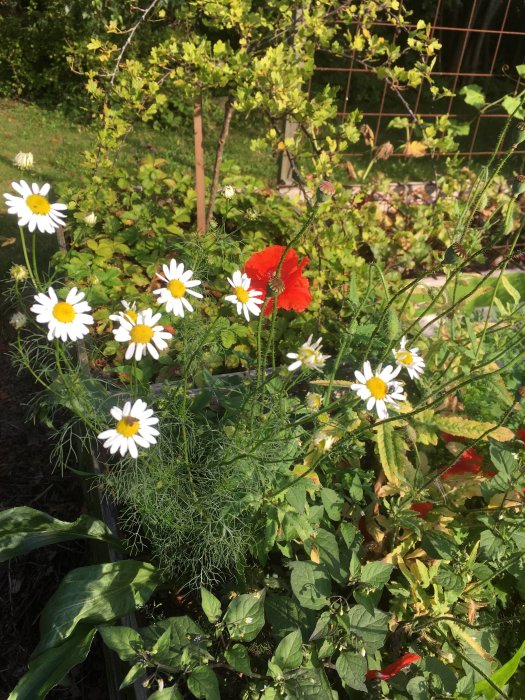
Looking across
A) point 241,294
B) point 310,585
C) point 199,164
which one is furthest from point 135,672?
point 199,164

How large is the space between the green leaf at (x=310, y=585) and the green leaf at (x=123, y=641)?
35 centimetres

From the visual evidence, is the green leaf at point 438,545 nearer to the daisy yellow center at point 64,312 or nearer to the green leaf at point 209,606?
the green leaf at point 209,606

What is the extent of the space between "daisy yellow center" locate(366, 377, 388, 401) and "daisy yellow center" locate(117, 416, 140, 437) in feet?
1.46

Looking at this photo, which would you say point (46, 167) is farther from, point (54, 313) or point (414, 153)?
point (54, 313)

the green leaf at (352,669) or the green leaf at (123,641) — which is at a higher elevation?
the green leaf at (352,669)

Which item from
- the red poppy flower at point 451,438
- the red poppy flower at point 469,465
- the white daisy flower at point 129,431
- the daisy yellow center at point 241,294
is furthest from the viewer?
the red poppy flower at point 451,438

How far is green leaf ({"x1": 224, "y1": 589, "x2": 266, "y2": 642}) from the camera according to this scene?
122 cm

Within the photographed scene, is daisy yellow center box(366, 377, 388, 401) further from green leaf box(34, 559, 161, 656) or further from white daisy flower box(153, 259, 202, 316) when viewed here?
green leaf box(34, 559, 161, 656)

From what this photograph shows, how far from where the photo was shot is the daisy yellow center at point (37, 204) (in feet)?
3.63

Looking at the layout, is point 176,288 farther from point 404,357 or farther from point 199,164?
point 199,164

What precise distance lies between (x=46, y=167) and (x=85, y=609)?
11.1ft

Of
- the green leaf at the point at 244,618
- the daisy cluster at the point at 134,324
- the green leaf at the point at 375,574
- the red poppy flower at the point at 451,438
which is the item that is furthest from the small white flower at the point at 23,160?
the red poppy flower at the point at 451,438

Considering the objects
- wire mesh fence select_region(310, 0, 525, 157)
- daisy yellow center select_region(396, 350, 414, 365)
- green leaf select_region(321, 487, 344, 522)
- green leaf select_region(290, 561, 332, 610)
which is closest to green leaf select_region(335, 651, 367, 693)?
green leaf select_region(290, 561, 332, 610)

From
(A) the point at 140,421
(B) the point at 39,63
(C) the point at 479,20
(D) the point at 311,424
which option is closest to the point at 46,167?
(B) the point at 39,63
